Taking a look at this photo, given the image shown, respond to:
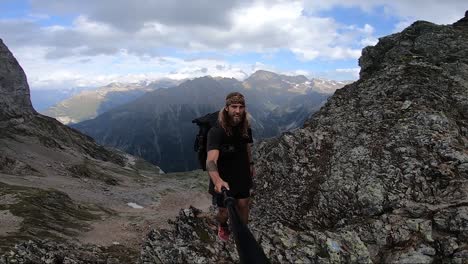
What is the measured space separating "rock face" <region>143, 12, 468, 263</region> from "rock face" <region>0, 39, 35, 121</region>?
117189 mm

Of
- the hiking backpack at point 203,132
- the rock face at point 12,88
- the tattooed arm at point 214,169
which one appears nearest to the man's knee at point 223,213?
the hiking backpack at point 203,132

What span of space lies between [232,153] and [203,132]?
43.8 inches

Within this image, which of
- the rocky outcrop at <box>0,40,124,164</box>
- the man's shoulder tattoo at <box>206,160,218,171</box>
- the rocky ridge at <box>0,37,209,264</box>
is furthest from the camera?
the rocky outcrop at <box>0,40,124,164</box>

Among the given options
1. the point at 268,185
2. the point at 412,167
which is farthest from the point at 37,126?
the point at 412,167

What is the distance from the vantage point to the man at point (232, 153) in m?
11.4

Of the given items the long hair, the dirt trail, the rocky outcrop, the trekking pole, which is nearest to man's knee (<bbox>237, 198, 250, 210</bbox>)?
the long hair

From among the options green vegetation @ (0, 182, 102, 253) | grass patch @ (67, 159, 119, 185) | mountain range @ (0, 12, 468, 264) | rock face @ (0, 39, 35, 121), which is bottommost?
grass patch @ (67, 159, 119, 185)

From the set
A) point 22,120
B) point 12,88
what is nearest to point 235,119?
point 22,120

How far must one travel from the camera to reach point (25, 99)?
5187 inches

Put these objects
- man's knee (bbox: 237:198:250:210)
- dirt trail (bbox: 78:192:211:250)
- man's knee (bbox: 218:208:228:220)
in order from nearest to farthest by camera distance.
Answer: man's knee (bbox: 237:198:250:210) < man's knee (bbox: 218:208:228:220) < dirt trail (bbox: 78:192:211:250)

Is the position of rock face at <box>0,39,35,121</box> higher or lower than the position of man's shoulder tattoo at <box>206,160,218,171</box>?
higher

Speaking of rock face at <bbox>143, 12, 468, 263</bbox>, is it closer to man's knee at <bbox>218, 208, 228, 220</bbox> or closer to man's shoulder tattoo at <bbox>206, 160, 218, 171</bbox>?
man's knee at <bbox>218, 208, 228, 220</bbox>

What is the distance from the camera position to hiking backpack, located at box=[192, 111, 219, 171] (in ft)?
39.6

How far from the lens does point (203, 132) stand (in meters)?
12.2
